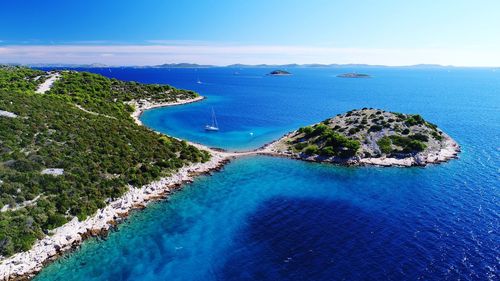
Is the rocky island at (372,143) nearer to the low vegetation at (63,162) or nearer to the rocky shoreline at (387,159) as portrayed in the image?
the rocky shoreline at (387,159)

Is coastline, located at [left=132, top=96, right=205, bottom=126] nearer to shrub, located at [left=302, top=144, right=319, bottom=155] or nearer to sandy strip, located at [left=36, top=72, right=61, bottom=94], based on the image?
sandy strip, located at [left=36, top=72, right=61, bottom=94]

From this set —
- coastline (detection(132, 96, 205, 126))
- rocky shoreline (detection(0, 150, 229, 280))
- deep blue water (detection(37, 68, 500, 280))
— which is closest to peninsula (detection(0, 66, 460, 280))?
rocky shoreline (detection(0, 150, 229, 280))

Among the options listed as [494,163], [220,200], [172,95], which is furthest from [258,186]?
[172,95]

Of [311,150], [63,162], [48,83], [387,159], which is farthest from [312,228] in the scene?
[48,83]

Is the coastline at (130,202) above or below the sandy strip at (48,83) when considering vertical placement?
below

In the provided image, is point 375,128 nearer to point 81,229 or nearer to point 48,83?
point 81,229

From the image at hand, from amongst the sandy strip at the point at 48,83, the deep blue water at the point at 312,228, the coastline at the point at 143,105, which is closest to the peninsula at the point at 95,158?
the sandy strip at the point at 48,83
